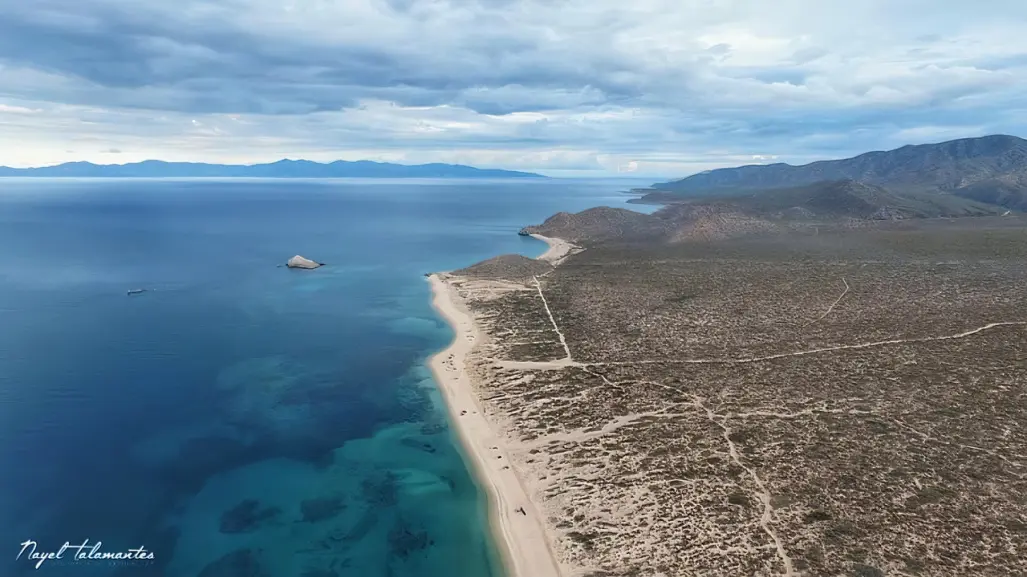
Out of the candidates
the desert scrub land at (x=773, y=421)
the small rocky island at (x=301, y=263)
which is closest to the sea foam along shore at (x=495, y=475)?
the desert scrub land at (x=773, y=421)

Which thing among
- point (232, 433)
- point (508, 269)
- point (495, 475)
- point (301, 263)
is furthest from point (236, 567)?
point (301, 263)

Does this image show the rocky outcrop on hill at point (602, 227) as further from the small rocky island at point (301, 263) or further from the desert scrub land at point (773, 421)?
the desert scrub land at point (773, 421)

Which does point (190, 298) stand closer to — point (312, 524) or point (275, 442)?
point (275, 442)

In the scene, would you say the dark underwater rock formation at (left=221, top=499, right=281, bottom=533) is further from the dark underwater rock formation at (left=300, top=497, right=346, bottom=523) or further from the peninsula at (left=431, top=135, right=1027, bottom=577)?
the peninsula at (left=431, top=135, right=1027, bottom=577)

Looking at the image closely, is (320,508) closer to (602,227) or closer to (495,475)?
(495,475)

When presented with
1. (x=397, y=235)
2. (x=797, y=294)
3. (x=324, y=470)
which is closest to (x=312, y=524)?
(x=324, y=470)

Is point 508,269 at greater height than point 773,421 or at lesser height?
greater

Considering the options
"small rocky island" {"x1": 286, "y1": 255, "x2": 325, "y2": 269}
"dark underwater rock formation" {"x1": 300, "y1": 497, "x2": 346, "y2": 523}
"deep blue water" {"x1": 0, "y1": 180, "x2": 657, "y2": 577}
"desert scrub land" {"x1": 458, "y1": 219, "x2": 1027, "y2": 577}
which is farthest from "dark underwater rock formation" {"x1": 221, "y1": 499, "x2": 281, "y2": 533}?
"small rocky island" {"x1": 286, "y1": 255, "x2": 325, "y2": 269}
